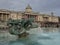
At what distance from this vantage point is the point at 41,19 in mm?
42844

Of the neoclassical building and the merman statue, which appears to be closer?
the merman statue

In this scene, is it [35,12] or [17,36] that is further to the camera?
[35,12]

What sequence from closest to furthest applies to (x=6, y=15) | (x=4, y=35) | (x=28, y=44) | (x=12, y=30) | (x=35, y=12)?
1. (x=28, y=44)
2. (x=12, y=30)
3. (x=4, y=35)
4. (x=6, y=15)
5. (x=35, y=12)

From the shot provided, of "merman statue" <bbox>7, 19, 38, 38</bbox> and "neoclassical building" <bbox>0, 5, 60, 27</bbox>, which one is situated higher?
"neoclassical building" <bbox>0, 5, 60, 27</bbox>

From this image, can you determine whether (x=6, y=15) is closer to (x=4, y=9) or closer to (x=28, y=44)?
(x=4, y=9)

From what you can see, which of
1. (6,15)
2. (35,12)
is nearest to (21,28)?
(6,15)

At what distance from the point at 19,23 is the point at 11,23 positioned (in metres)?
0.88

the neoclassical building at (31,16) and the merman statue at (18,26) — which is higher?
the neoclassical building at (31,16)

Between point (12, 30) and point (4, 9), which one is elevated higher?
point (4, 9)

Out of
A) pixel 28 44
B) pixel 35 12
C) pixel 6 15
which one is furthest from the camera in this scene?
pixel 35 12

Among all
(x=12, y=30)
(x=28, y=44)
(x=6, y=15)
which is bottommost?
(x=28, y=44)

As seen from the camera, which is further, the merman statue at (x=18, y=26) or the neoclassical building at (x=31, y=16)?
the neoclassical building at (x=31, y=16)

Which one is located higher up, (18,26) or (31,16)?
(31,16)

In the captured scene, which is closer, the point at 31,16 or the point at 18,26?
the point at 18,26
